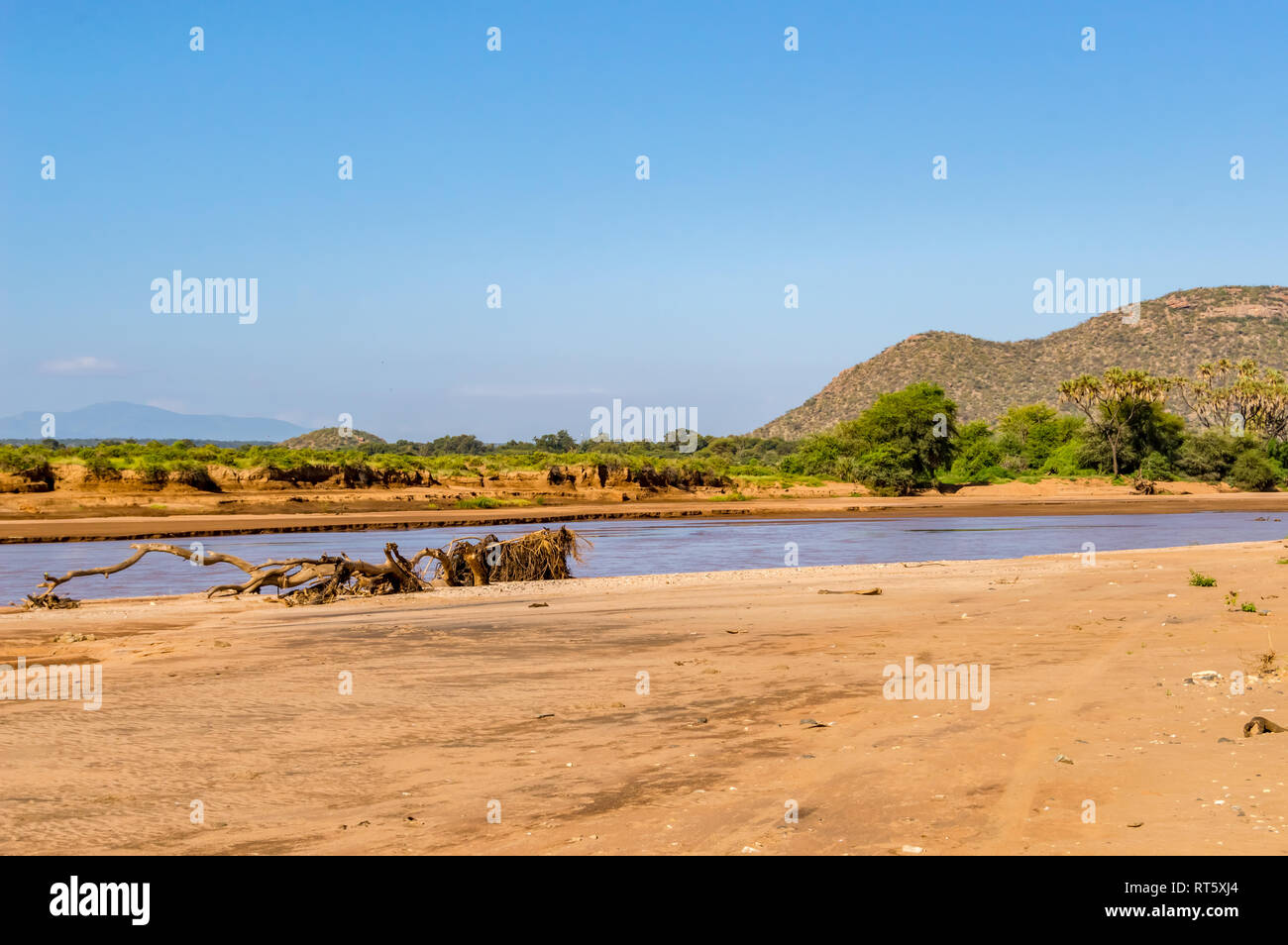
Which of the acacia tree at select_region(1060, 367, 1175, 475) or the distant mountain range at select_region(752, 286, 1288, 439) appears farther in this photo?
the distant mountain range at select_region(752, 286, 1288, 439)

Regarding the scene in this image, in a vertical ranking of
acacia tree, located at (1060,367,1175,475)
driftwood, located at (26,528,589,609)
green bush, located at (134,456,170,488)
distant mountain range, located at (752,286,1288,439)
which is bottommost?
driftwood, located at (26,528,589,609)

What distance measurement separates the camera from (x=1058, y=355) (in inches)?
5477

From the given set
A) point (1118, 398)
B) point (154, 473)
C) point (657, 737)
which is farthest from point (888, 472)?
point (657, 737)

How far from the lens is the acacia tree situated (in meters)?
74.4

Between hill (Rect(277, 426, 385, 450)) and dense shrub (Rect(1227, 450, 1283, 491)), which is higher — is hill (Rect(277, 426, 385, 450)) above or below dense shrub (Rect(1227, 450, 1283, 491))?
above

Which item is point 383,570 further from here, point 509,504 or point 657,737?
point 509,504

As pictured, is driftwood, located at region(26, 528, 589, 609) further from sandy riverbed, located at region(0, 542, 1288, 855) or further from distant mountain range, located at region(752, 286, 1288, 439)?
distant mountain range, located at region(752, 286, 1288, 439)

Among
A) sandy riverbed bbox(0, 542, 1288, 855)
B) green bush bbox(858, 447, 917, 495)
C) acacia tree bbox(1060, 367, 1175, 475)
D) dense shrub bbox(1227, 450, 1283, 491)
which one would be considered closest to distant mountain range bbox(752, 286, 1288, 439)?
acacia tree bbox(1060, 367, 1175, 475)

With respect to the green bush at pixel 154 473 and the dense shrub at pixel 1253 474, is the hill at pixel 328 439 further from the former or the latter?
the dense shrub at pixel 1253 474

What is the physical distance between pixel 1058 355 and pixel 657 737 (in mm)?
144559

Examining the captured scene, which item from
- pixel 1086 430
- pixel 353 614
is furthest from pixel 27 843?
pixel 1086 430

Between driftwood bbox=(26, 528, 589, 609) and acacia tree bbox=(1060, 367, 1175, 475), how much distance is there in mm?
62954

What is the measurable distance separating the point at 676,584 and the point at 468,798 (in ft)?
46.6
